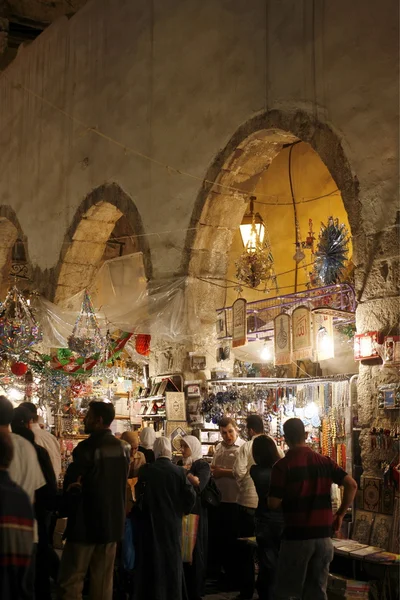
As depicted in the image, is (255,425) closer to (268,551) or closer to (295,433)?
(268,551)

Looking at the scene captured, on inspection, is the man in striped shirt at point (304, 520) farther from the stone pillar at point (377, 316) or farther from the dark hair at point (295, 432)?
the stone pillar at point (377, 316)

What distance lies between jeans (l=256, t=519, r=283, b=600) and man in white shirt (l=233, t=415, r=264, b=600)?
636 mm

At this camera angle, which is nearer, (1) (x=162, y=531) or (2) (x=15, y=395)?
(1) (x=162, y=531)

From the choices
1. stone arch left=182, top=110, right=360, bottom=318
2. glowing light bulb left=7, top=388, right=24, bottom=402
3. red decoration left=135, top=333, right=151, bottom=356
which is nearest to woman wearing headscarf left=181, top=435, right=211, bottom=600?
stone arch left=182, top=110, right=360, bottom=318

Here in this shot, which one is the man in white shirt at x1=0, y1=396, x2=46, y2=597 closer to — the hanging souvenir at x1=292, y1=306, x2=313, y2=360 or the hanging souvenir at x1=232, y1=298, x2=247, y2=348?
the hanging souvenir at x1=292, y1=306, x2=313, y2=360

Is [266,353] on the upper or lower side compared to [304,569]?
upper

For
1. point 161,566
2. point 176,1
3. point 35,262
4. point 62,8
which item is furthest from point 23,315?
point 62,8

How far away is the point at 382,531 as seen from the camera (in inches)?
242

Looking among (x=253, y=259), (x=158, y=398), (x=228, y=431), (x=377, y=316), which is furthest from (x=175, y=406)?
(x=377, y=316)

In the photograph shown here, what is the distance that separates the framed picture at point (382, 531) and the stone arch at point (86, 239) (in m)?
5.68

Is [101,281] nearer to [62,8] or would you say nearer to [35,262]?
[35,262]

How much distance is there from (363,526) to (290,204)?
20.6 feet

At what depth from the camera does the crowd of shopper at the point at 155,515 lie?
15.6ft

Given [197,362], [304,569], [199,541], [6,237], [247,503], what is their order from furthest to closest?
[6,237] → [197,362] → [247,503] → [199,541] → [304,569]
